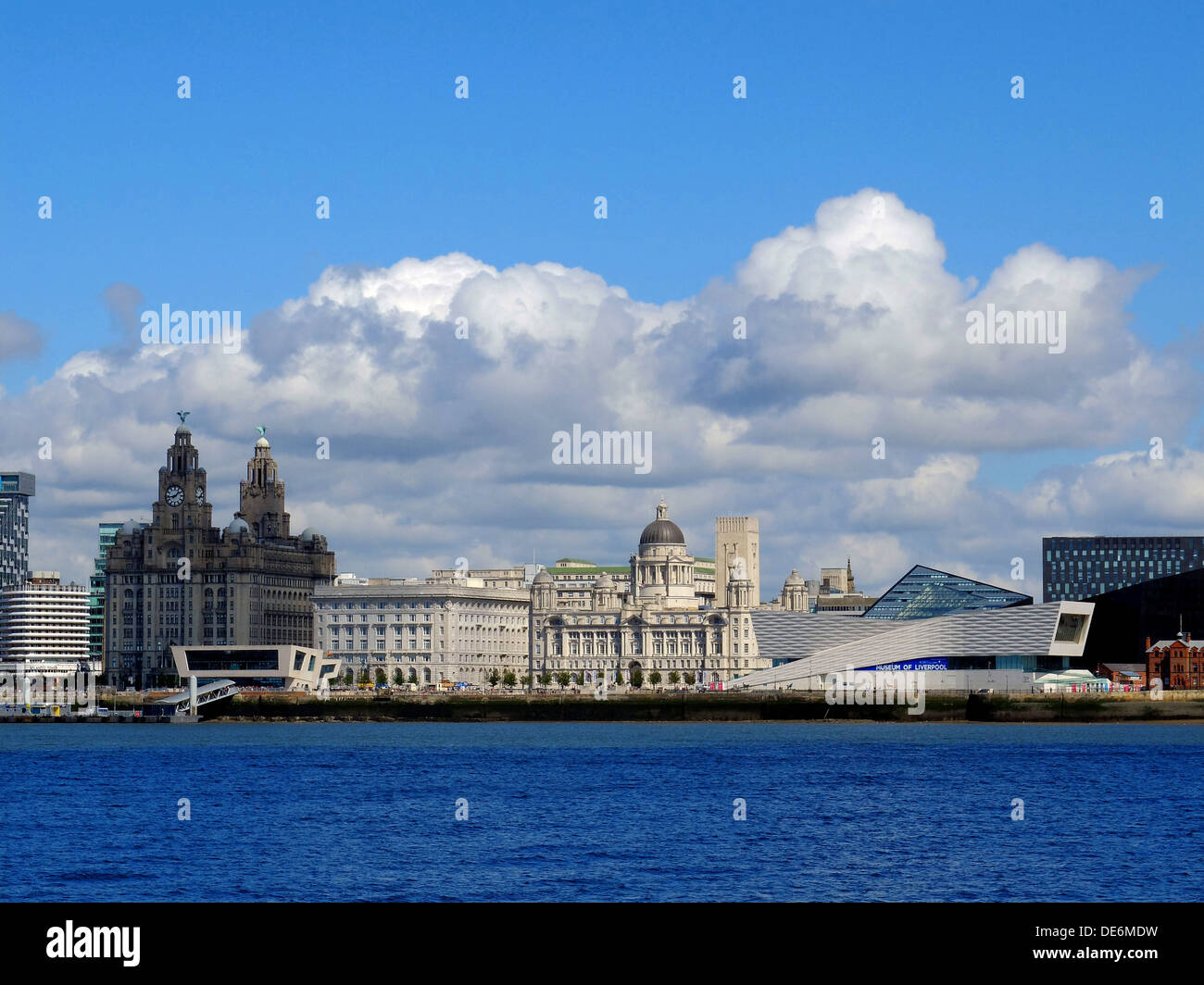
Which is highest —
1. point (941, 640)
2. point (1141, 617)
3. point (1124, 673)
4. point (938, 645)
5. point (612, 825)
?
point (1141, 617)

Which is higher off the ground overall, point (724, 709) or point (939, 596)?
point (939, 596)

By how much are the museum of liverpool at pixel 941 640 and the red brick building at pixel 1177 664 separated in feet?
22.7

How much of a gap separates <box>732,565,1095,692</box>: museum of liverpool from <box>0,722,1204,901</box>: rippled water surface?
217 ft

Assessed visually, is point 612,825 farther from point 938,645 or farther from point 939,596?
point 939,596

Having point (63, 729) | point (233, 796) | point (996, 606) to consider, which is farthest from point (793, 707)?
point (233, 796)

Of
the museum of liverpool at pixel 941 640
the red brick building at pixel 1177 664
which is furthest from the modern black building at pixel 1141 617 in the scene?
the red brick building at pixel 1177 664

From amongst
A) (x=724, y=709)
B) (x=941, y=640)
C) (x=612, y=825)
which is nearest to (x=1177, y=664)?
(x=941, y=640)

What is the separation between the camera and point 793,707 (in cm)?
15038

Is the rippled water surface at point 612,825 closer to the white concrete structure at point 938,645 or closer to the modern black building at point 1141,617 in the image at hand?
the white concrete structure at point 938,645

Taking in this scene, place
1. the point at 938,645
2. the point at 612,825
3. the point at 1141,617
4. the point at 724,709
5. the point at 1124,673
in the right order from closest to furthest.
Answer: the point at 612,825
the point at 724,709
the point at 938,645
the point at 1124,673
the point at 1141,617

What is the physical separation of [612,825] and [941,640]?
395 feet

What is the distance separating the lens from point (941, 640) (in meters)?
168

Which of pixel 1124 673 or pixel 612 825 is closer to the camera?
pixel 612 825
